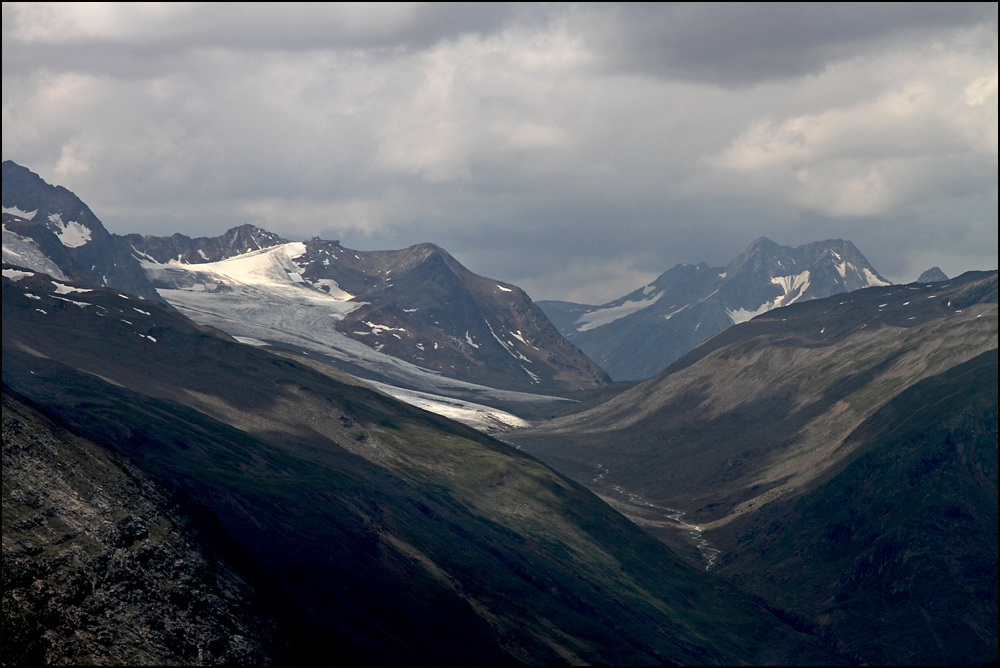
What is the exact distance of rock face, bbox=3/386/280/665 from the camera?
257ft

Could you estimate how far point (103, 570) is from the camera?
8600cm

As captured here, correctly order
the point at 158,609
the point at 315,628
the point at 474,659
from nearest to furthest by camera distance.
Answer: the point at 158,609 < the point at 315,628 < the point at 474,659

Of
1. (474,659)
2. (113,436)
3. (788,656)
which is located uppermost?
(113,436)

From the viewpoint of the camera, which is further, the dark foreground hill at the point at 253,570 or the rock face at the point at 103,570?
the dark foreground hill at the point at 253,570

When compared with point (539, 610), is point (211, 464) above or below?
above

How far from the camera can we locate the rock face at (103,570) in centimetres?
7831

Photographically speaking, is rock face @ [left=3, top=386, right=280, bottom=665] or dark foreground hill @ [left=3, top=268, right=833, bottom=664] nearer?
rock face @ [left=3, top=386, right=280, bottom=665]

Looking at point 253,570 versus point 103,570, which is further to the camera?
point 253,570

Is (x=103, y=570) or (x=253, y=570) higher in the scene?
(x=103, y=570)

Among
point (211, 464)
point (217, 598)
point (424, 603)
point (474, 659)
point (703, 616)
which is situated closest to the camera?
point (217, 598)

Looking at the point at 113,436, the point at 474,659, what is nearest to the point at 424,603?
the point at 474,659

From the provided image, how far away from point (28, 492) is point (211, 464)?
237ft

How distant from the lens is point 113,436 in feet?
490

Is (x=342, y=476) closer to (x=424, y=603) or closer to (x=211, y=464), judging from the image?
(x=211, y=464)
